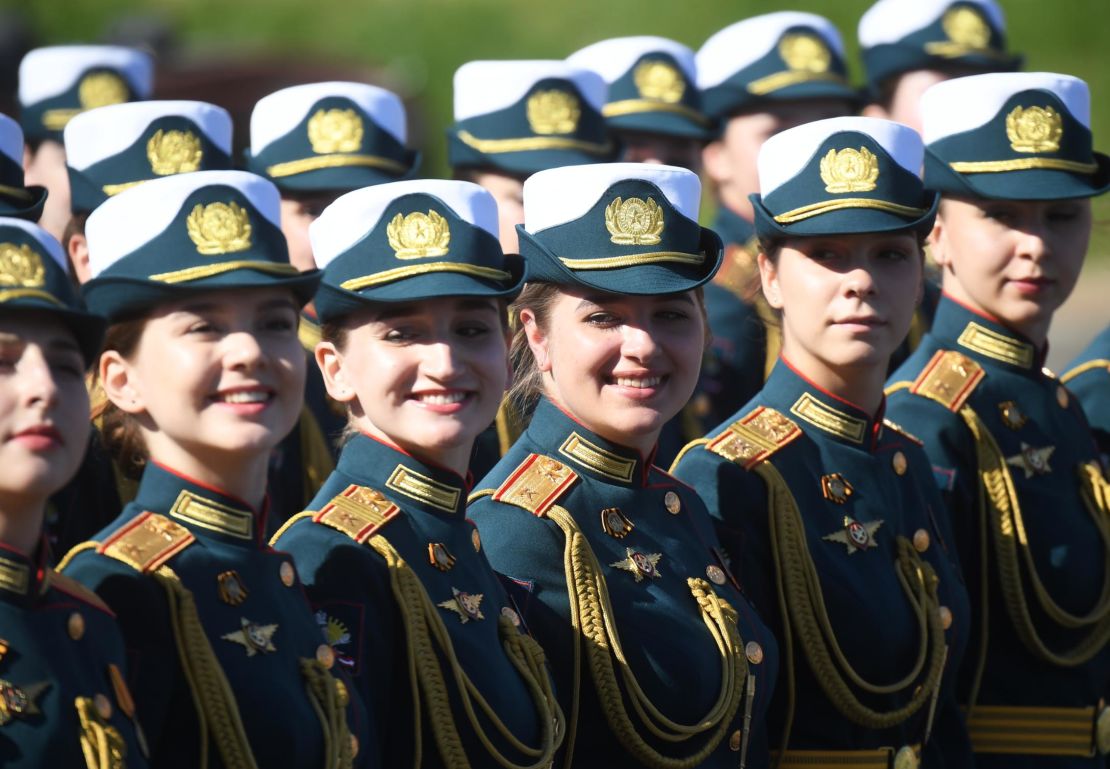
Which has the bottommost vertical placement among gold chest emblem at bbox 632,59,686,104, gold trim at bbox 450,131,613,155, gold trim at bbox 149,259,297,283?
gold trim at bbox 149,259,297,283

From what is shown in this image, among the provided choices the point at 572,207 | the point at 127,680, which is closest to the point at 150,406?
the point at 127,680

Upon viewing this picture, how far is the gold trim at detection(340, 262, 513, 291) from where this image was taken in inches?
182

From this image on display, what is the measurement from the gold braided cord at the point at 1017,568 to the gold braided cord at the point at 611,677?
1406 millimetres

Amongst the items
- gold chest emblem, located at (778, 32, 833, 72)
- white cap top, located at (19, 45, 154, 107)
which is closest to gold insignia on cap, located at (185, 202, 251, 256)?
white cap top, located at (19, 45, 154, 107)

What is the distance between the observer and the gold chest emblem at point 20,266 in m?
3.73

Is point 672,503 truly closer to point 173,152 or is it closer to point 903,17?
A: point 173,152

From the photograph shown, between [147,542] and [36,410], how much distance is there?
567mm

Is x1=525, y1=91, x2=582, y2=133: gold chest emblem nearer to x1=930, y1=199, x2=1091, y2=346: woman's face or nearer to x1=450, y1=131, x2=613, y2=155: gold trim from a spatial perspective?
x1=450, y1=131, x2=613, y2=155: gold trim

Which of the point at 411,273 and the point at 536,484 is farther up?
the point at 411,273

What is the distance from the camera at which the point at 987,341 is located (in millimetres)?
6316

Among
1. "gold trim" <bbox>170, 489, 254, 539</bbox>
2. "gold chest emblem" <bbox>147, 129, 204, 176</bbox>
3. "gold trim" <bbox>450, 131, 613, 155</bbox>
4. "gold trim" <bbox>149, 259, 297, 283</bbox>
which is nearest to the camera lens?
"gold trim" <bbox>149, 259, 297, 283</bbox>

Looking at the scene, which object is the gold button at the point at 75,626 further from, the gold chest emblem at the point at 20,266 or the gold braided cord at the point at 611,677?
the gold braided cord at the point at 611,677

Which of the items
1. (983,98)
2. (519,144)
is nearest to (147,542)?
(983,98)

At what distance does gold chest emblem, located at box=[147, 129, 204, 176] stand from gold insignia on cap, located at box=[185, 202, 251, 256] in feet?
7.54
